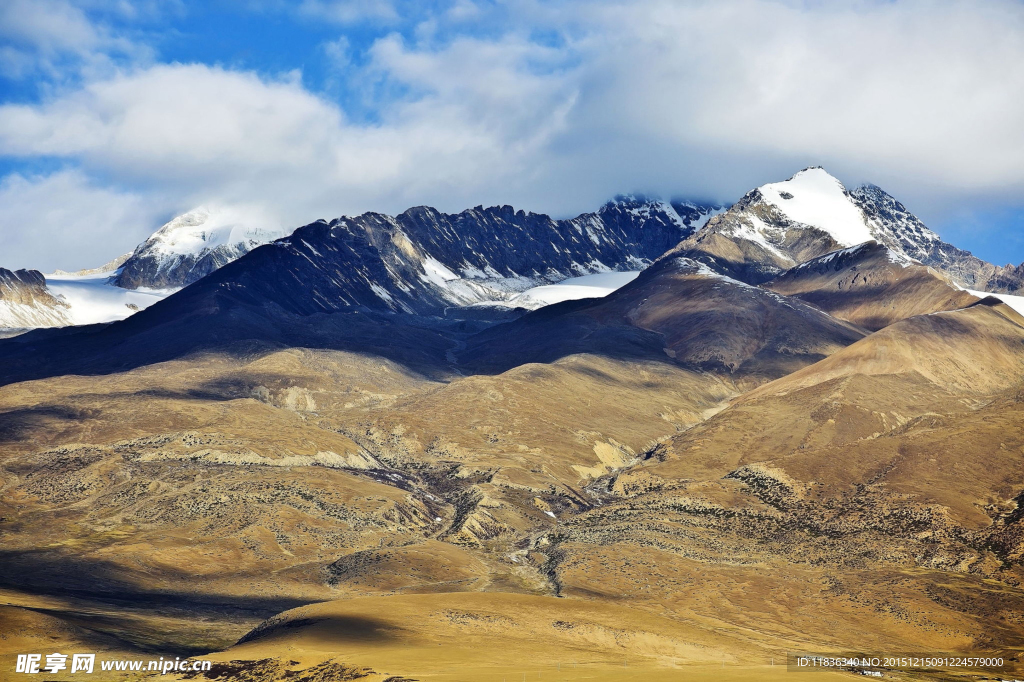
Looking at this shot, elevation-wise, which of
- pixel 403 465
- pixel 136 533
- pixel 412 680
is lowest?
pixel 412 680

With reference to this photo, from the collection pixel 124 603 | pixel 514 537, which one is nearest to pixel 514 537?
pixel 514 537

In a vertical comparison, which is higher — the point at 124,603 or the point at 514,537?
the point at 514,537

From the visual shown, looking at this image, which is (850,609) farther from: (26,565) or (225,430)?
(225,430)

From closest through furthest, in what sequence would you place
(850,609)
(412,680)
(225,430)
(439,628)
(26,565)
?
1. (412,680)
2. (439,628)
3. (850,609)
4. (26,565)
5. (225,430)

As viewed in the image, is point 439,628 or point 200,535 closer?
point 439,628

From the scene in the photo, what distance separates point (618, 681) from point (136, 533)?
3413 inches

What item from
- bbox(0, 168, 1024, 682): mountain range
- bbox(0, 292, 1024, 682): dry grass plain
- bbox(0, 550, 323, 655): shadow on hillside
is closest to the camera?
bbox(0, 292, 1024, 682): dry grass plain

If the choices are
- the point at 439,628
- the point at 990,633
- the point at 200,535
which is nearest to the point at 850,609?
the point at 990,633

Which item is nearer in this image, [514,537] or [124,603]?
[124,603]

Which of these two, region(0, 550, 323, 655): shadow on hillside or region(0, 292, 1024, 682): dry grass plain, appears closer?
region(0, 292, 1024, 682): dry grass plain

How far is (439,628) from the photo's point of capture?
3184 inches

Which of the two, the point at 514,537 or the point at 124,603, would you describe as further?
the point at 514,537

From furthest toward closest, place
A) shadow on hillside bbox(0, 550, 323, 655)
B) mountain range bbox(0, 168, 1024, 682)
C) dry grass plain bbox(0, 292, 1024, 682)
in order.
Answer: shadow on hillside bbox(0, 550, 323, 655)
mountain range bbox(0, 168, 1024, 682)
dry grass plain bbox(0, 292, 1024, 682)

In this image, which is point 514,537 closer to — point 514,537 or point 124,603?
point 514,537
